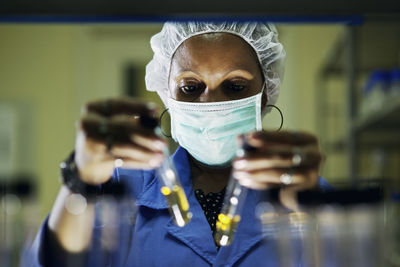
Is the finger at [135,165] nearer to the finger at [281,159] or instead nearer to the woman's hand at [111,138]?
the woman's hand at [111,138]

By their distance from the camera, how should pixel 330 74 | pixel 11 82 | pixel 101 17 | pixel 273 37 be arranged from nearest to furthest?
pixel 101 17
pixel 273 37
pixel 11 82
pixel 330 74

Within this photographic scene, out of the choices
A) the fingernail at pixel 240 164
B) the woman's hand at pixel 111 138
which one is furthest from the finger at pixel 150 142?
the fingernail at pixel 240 164

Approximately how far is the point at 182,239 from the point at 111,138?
23 cm

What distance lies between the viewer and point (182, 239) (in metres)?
0.70

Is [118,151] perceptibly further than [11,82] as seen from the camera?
No

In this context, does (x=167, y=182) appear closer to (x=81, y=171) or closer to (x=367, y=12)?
(x=81, y=171)

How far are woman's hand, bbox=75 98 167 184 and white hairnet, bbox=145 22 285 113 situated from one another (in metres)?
0.08

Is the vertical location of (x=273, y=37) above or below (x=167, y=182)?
above

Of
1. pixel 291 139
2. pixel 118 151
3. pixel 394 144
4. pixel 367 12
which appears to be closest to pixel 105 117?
pixel 118 151

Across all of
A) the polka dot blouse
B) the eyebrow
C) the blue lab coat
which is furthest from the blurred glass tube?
the eyebrow

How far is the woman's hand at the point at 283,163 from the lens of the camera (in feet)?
2.02

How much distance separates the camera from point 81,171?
0.62m

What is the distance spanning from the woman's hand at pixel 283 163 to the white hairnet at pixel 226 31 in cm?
9

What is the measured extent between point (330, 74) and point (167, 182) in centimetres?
246
